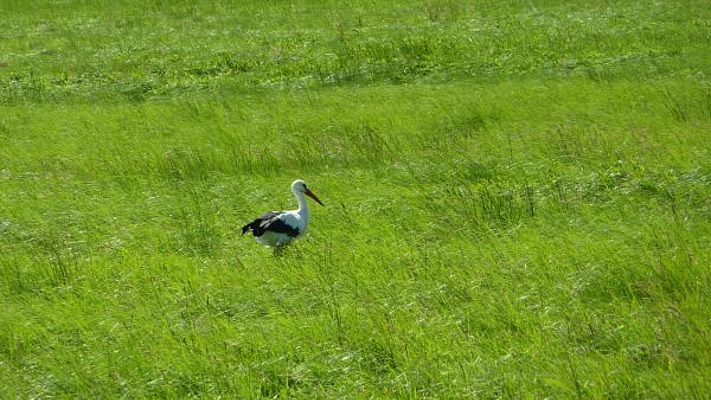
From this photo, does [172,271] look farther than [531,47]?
No

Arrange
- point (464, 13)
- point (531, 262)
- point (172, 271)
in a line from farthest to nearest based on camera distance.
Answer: point (464, 13) < point (172, 271) < point (531, 262)

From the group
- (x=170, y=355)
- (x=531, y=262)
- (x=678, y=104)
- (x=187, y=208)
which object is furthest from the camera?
(x=678, y=104)

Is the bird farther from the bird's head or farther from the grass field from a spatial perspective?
the bird's head

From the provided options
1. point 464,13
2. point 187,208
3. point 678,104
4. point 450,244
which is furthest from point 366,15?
point 450,244

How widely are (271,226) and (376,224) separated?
1230 millimetres

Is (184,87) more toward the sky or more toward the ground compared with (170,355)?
more toward the ground

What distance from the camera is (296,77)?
69.1 ft

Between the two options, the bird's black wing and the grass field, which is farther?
the bird's black wing

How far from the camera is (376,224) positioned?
10.4m

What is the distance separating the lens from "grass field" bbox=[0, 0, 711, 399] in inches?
271

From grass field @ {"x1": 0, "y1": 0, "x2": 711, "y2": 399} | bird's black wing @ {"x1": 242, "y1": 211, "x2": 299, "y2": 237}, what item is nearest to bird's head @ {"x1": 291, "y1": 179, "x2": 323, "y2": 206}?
grass field @ {"x1": 0, "y1": 0, "x2": 711, "y2": 399}

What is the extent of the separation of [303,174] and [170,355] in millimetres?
6126

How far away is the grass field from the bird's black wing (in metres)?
0.28

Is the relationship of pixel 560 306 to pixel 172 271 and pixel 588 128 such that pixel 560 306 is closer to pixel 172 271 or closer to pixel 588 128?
pixel 172 271
